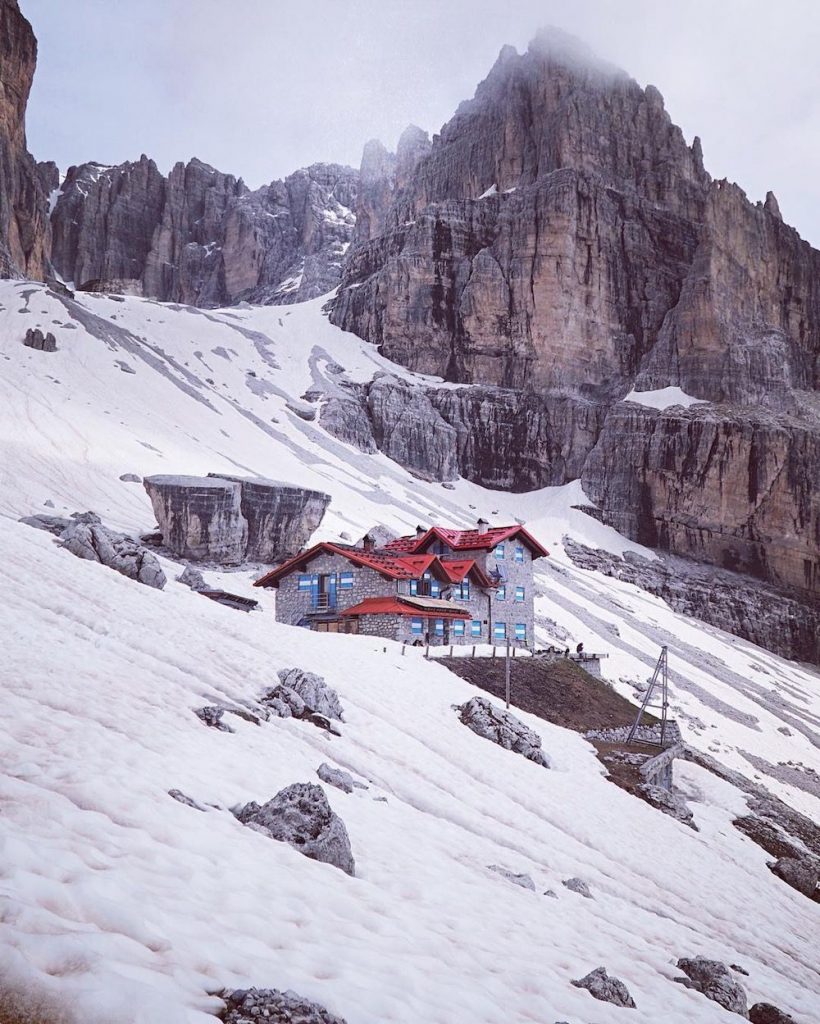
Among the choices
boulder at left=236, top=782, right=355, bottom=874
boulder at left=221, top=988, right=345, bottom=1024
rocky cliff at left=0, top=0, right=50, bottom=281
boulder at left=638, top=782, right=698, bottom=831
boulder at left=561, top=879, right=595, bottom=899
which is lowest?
boulder at left=638, top=782, right=698, bottom=831

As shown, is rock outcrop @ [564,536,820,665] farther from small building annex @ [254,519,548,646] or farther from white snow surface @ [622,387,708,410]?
small building annex @ [254,519,548,646]

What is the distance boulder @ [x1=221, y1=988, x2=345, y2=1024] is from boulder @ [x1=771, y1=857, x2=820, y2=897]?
2154cm

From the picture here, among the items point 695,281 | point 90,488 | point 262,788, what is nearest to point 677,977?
point 262,788

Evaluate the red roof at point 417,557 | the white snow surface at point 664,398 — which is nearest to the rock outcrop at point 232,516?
the red roof at point 417,557

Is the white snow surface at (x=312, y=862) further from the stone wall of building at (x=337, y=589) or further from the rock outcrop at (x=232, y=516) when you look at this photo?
the rock outcrop at (x=232, y=516)

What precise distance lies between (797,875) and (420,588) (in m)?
21.4

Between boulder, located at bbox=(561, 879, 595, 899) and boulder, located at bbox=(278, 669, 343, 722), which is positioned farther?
boulder, located at bbox=(278, 669, 343, 722)

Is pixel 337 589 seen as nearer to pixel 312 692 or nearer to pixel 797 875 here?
pixel 312 692

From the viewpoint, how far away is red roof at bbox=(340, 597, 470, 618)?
35281 millimetres

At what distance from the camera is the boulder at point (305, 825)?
9.84m

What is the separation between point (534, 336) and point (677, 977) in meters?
116

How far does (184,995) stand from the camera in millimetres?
5199

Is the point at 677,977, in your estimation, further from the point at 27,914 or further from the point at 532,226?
the point at 532,226

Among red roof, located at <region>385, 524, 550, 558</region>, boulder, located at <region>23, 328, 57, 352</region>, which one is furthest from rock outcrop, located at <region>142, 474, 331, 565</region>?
boulder, located at <region>23, 328, 57, 352</region>
